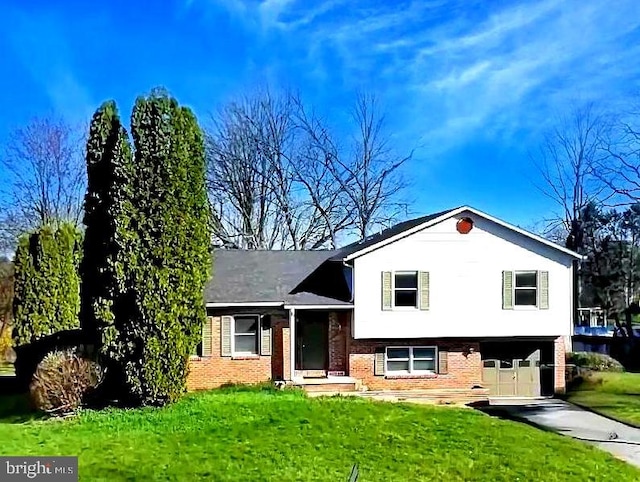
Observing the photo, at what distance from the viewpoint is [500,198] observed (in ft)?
108

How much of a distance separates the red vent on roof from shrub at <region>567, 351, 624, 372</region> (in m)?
7.88

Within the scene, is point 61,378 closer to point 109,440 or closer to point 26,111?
point 109,440

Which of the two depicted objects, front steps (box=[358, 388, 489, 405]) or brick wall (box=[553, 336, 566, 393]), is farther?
brick wall (box=[553, 336, 566, 393])

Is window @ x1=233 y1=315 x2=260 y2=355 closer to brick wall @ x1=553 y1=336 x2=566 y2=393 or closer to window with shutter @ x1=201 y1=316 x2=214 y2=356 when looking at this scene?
window with shutter @ x1=201 y1=316 x2=214 y2=356

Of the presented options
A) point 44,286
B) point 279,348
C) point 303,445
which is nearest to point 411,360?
point 279,348

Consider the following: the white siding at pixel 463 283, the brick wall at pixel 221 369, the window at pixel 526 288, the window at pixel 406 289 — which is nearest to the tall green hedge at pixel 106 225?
the brick wall at pixel 221 369

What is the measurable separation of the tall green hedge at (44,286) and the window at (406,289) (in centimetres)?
1102

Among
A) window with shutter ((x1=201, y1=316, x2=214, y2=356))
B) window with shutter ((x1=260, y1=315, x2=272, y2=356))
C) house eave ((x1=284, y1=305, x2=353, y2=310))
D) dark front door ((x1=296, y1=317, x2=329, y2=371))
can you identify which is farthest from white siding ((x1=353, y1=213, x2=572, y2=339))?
window with shutter ((x1=201, y1=316, x2=214, y2=356))

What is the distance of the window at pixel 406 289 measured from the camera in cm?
1997

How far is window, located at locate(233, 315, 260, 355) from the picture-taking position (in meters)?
19.8

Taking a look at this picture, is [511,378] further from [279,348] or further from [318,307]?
[279,348]

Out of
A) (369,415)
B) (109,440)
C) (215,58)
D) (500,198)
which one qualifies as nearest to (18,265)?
(215,58)

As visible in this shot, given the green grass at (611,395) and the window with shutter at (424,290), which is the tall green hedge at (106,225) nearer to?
the window with shutter at (424,290)

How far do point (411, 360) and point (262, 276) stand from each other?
561cm
